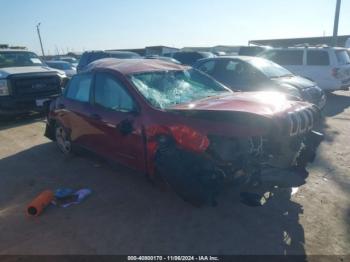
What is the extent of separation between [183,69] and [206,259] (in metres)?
3.00

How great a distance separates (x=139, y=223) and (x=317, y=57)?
10.6 metres

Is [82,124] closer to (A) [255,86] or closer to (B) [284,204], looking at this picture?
(B) [284,204]

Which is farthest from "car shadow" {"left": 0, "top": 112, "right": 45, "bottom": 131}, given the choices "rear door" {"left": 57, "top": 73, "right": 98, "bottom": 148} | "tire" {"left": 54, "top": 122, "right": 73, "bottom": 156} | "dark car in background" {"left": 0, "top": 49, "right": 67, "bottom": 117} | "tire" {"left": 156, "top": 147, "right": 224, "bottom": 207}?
"tire" {"left": 156, "top": 147, "right": 224, "bottom": 207}

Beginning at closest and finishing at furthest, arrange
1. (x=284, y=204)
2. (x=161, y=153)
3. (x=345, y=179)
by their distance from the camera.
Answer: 1. (x=161, y=153)
2. (x=284, y=204)
3. (x=345, y=179)

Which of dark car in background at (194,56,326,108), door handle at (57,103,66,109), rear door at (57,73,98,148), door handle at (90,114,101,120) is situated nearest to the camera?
door handle at (90,114,101,120)

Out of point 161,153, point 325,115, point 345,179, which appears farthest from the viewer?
point 325,115

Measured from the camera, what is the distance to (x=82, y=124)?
534cm

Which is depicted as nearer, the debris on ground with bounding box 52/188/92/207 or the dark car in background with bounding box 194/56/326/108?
the debris on ground with bounding box 52/188/92/207

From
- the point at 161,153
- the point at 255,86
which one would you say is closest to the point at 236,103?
the point at 161,153

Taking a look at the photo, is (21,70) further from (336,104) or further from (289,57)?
(336,104)

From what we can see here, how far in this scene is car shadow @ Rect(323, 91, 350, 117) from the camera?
9828mm

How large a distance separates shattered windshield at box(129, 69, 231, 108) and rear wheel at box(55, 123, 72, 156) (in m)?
2.15

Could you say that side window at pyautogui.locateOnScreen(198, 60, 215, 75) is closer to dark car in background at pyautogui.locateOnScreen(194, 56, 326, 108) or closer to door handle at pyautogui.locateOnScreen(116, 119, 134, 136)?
dark car in background at pyautogui.locateOnScreen(194, 56, 326, 108)

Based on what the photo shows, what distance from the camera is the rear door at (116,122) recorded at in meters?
4.27
